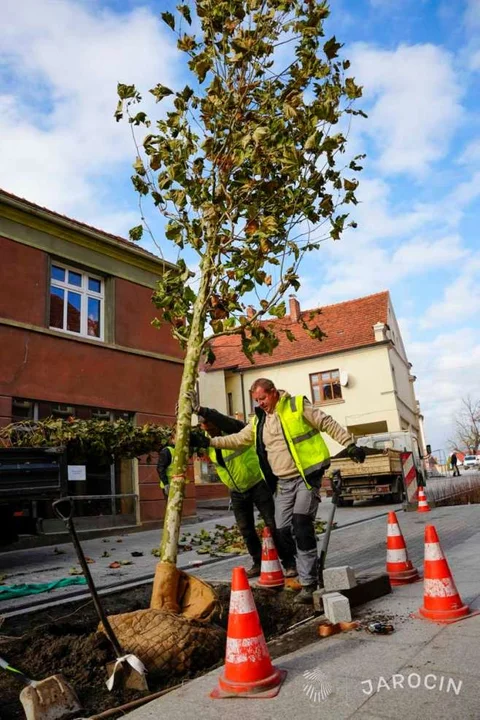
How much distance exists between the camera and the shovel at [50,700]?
2.58 meters

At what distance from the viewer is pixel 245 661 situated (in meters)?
2.92

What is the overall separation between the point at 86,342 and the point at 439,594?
1034 cm

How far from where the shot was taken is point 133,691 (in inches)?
117

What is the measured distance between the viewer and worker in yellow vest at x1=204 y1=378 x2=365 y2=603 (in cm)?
477

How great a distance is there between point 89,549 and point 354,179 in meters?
8.07

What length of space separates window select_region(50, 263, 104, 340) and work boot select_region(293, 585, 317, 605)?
9407 mm

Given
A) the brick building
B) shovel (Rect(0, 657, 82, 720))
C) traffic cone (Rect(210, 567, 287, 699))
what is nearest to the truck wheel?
the brick building

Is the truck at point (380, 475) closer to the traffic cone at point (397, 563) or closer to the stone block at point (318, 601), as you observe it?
the traffic cone at point (397, 563)

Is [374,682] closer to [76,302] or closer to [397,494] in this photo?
[76,302]

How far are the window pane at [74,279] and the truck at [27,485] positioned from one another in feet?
19.8

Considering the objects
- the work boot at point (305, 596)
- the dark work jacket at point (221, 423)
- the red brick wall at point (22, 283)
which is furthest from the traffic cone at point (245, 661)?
the red brick wall at point (22, 283)

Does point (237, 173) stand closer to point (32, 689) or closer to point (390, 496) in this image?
point (32, 689)

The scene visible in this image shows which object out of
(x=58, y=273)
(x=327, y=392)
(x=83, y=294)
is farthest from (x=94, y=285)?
(x=327, y=392)

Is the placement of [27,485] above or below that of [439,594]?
above
